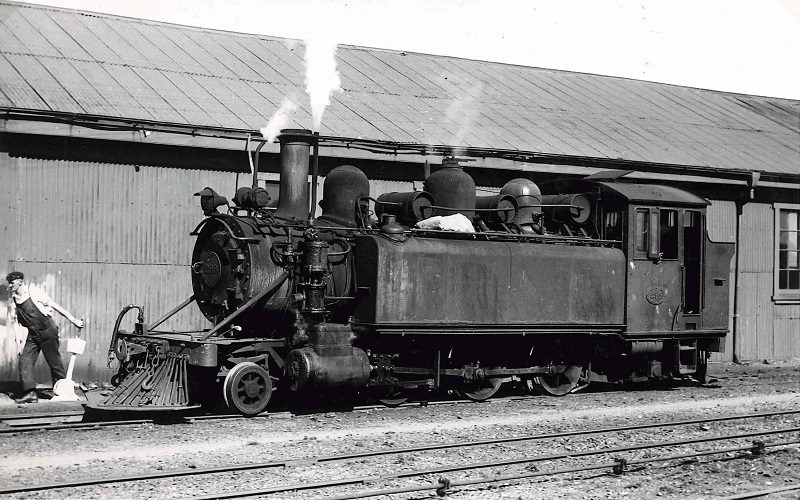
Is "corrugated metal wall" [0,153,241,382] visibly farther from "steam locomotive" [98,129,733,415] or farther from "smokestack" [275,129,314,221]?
"smokestack" [275,129,314,221]

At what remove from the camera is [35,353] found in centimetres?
1105

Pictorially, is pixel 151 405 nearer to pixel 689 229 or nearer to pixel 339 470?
pixel 339 470

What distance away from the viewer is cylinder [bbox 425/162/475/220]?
37.2ft

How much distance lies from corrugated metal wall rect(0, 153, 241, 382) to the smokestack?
2.73 metres

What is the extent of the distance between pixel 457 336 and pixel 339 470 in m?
3.80

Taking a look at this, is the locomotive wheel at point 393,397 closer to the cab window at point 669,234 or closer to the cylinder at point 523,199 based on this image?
the cylinder at point 523,199

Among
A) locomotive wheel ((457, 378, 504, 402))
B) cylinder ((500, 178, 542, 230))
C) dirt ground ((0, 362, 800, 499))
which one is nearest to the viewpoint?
dirt ground ((0, 362, 800, 499))

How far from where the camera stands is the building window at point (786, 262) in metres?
18.3

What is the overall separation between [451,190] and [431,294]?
1471 millimetres

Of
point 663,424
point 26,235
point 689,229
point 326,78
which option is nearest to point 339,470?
point 663,424

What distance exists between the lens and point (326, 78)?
448 inches

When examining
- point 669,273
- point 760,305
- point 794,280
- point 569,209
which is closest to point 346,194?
point 569,209

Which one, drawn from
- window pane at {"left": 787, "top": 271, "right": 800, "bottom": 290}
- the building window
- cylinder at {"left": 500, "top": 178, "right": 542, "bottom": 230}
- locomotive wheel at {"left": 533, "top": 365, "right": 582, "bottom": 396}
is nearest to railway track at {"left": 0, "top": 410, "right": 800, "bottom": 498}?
locomotive wheel at {"left": 533, "top": 365, "right": 582, "bottom": 396}

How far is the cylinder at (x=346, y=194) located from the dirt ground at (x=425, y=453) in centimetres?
232
